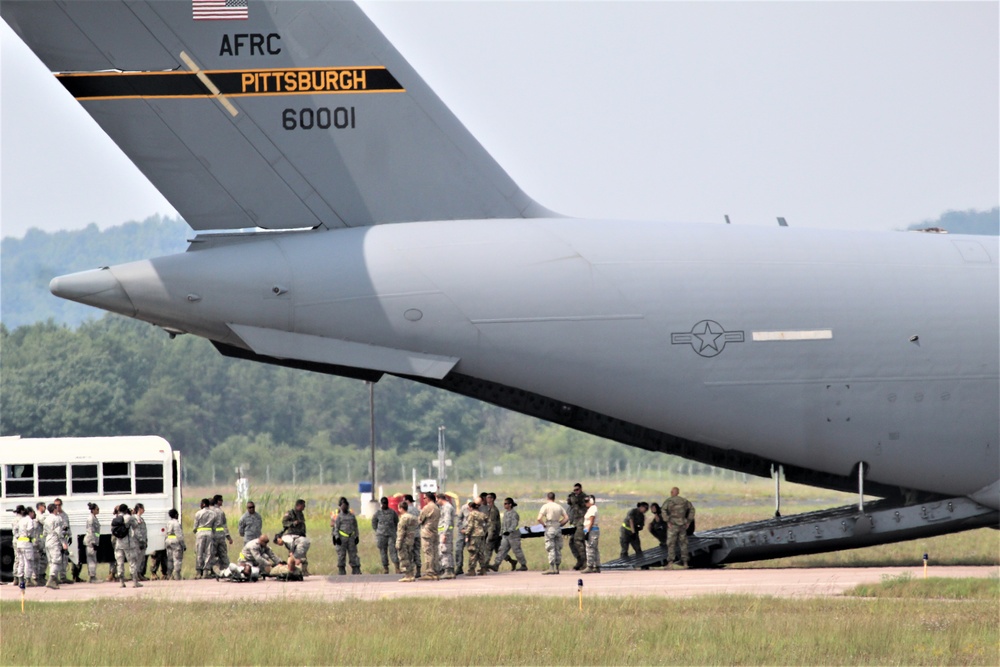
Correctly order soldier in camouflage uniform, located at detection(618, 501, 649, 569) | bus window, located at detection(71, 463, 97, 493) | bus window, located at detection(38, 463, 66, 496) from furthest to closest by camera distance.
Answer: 1. bus window, located at detection(71, 463, 97, 493)
2. bus window, located at detection(38, 463, 66, 496)
3. soldier in camouflage uniform, located at detection(618, 501, 649, 569)

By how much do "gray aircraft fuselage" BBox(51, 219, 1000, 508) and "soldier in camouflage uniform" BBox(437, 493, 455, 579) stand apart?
2.32 meters

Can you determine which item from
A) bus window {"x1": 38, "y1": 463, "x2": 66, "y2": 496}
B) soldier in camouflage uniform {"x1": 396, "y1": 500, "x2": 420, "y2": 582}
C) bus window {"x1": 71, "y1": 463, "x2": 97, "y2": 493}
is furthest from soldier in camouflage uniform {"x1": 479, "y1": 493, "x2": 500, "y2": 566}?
bus window {"x1": 38, "y1": 463, "x2": 66, "y2": 496}

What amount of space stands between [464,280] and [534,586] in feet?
14.9

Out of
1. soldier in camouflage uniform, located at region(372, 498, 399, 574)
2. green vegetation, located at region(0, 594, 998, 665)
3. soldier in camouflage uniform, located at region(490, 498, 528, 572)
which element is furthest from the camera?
soldier in camouflage uniform, located at region(490, 498, 528, 572)

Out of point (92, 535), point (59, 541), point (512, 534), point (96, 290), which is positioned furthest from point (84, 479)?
point (512, 534)

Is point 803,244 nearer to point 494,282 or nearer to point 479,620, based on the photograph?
point 494,282

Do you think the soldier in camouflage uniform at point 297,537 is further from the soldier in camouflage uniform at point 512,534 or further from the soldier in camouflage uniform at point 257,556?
the soldier in camouflage uniform at point 512,534

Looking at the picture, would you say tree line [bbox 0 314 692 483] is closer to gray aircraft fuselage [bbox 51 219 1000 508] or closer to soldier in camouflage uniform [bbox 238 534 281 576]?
soldier in camouflage uniform [bbox 238 534 281 576]

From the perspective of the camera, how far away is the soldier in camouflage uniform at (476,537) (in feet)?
66.6

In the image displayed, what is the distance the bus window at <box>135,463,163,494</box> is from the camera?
74.4 ft

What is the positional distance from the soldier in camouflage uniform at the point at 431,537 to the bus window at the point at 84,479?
252 inches

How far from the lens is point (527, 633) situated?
14.1 meters

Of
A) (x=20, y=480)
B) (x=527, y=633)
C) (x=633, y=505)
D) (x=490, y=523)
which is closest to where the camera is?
(x=527, y=633)

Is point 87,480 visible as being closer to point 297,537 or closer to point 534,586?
point 297,537
